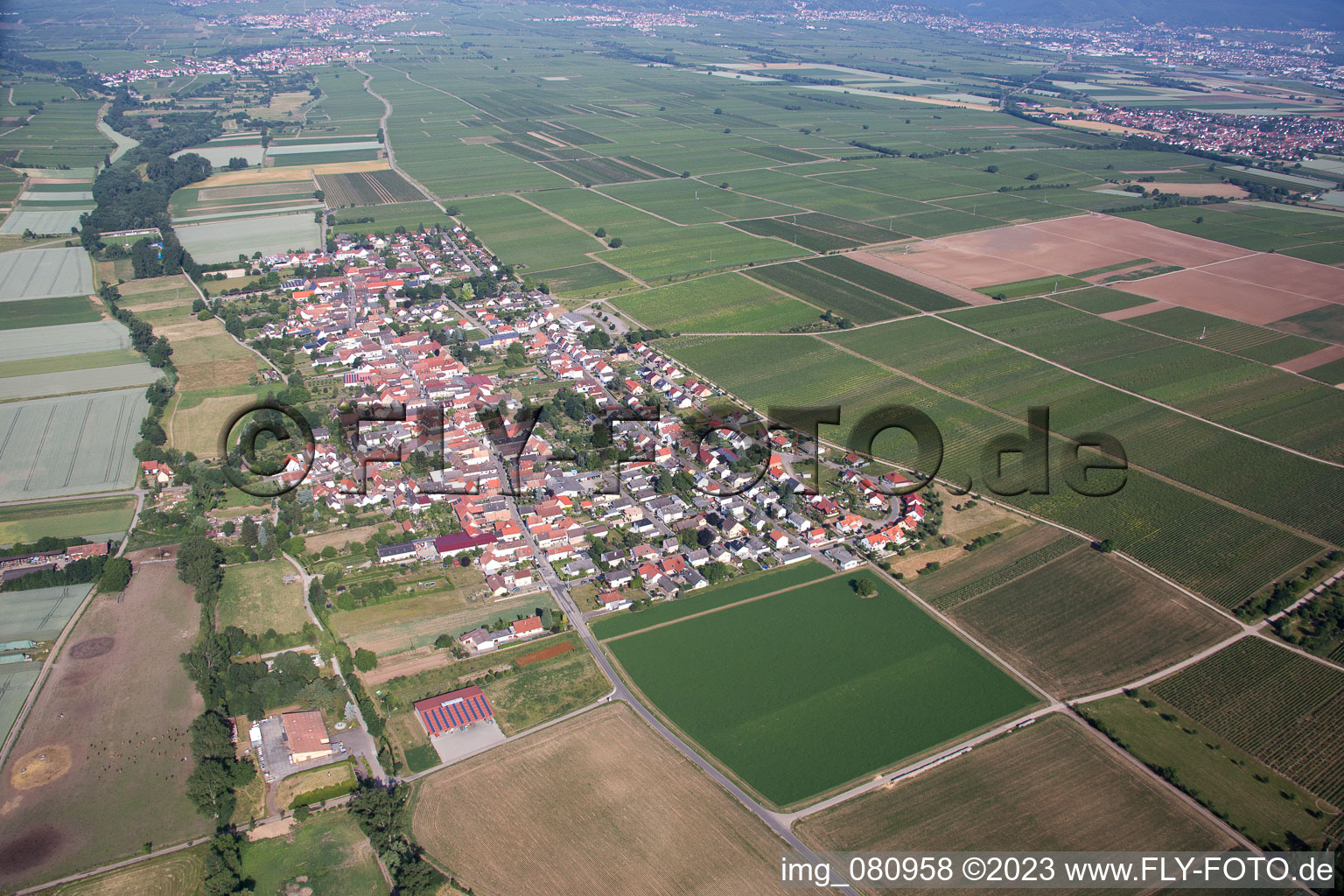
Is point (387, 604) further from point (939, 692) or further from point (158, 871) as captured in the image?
point (939, 692)

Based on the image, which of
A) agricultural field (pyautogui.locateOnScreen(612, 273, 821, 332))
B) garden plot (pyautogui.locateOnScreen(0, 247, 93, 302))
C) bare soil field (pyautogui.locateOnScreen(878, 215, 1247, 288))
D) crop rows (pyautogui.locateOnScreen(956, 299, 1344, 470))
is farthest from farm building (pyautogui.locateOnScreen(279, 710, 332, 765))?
→ bare soil field (pyautogui.locateOnScreen(878, 215, 1247, 288))

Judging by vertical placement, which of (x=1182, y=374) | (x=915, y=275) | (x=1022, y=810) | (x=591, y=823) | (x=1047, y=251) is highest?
(x=1047, y=251)

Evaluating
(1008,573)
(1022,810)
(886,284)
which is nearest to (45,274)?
(886,284)

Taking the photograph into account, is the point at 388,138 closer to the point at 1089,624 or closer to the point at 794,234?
the point at 794,234

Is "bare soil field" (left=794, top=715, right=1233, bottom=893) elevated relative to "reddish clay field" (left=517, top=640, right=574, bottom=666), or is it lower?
elevated

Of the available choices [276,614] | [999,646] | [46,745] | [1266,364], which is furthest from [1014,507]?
[46,745]

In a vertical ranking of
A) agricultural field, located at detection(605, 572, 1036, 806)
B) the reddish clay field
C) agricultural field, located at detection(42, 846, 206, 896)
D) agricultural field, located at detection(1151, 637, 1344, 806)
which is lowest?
agricultural field, located at detection(42, 846, 206, 896)

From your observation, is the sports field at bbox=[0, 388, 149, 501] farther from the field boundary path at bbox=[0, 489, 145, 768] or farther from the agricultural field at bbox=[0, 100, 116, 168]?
the agricultural field at bbox=[0, 100, 116, 168]
